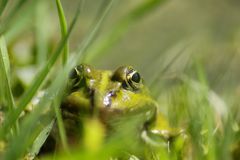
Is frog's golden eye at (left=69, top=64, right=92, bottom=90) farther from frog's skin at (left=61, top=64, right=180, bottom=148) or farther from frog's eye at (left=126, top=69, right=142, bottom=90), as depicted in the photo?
frog's eye at (left=126, top=69, right=142, bottom=90)

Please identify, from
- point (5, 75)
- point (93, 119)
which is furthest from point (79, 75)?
point (5, 75)

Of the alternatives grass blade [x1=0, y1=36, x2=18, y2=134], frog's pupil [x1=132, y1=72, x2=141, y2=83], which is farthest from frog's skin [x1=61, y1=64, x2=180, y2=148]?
grass blade [x1=0, y1=36, x2=18, y2=134]

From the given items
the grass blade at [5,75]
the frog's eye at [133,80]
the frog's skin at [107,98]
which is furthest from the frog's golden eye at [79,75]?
the grass blade at [5,75]

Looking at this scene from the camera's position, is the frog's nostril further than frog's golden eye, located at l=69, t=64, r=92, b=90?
No

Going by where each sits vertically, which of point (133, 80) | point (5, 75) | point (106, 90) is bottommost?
point (133, 80)

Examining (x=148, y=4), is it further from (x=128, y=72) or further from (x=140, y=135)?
(x=140, y=135)

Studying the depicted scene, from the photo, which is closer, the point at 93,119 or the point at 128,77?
the point at 93,119

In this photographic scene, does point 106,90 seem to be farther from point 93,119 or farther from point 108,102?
point 93,119
